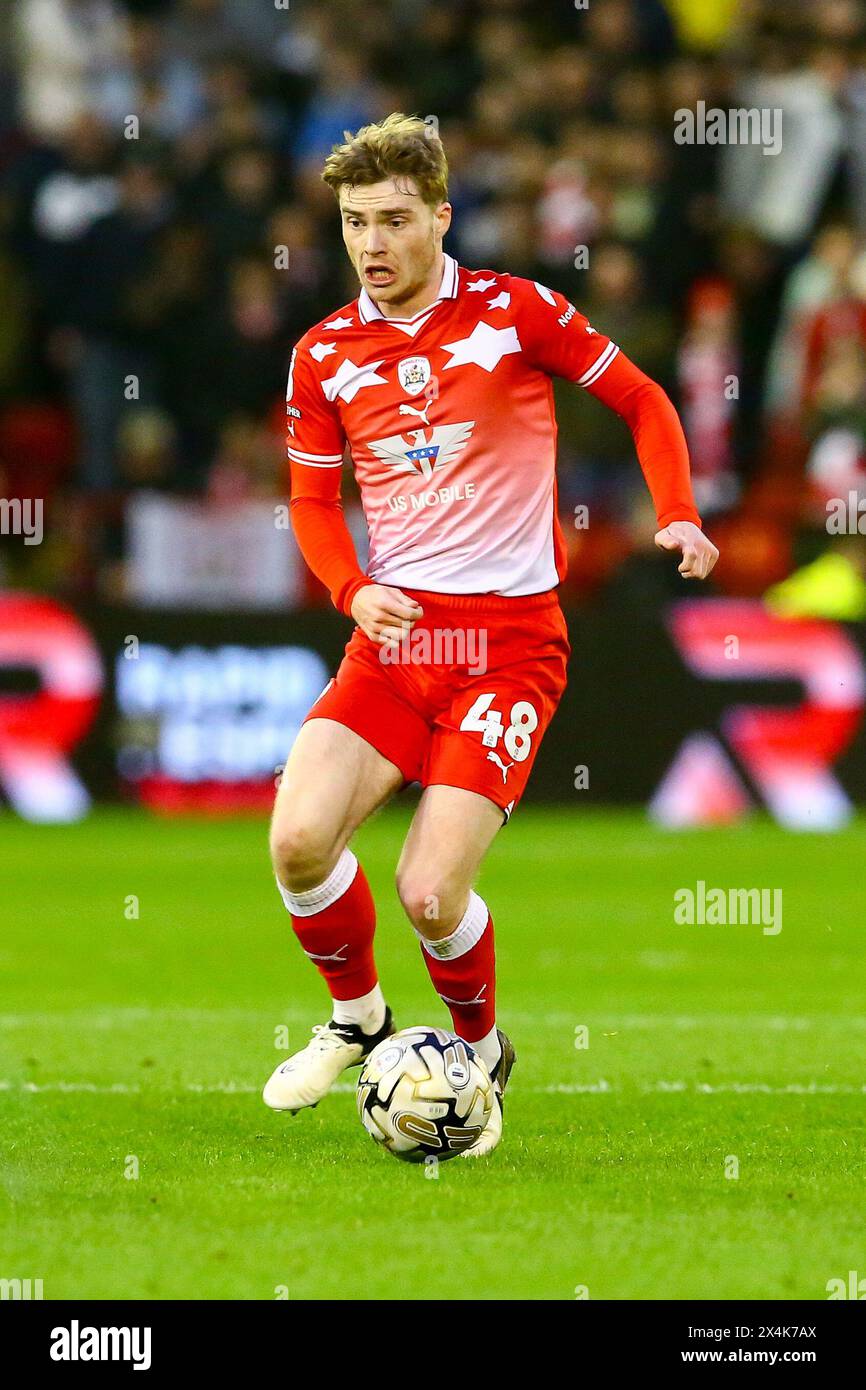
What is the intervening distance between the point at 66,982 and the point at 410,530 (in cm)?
374

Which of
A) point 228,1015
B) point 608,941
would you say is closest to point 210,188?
point 608,941

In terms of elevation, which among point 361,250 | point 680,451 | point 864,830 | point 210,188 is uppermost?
point 210,188

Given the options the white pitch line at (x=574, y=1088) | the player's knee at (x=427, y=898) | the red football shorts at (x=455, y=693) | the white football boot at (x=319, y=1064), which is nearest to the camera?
the player's knee at (x=427, y=898)

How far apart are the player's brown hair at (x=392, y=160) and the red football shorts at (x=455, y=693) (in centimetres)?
111

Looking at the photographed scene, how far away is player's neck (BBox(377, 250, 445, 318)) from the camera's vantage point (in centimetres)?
636

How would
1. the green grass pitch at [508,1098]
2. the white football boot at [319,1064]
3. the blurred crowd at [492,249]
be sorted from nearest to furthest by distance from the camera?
1. the green grass pitch at [508,1098]
2. the white football boot at [319,1064]
3. the blurred crowd at [492,249]

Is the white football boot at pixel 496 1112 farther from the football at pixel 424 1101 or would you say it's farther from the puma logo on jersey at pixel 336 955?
the puma logo on jersey at pixel 336 955

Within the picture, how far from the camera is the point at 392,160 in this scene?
20.0 ft

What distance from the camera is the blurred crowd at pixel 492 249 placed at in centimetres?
1516

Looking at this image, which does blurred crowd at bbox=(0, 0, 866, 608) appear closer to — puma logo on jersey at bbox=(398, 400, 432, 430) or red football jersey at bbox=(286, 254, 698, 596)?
red football jersey at bbox=(286, 254, 698, 596)

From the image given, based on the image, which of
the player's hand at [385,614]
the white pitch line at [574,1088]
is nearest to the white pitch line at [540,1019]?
the white pitch line at [574,1088]

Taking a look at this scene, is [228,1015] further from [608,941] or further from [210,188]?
[210,188]

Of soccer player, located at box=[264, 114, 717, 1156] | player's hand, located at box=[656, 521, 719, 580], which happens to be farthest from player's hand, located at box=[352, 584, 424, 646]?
player's hand, located at box=[656, 521, 719, 580]

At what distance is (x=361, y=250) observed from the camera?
20.4ft
